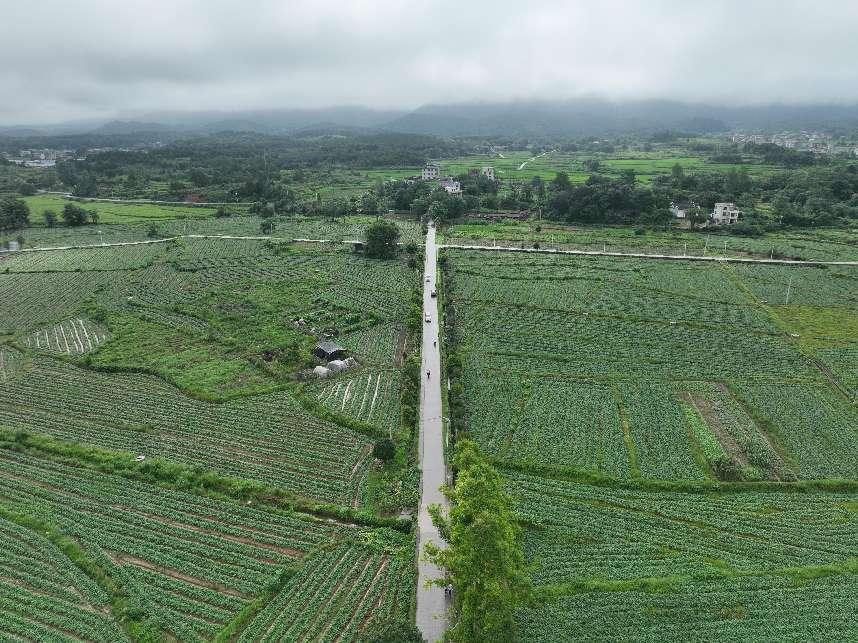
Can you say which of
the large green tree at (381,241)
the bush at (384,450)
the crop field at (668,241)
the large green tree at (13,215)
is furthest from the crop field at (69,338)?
the large green tree at (13,215)

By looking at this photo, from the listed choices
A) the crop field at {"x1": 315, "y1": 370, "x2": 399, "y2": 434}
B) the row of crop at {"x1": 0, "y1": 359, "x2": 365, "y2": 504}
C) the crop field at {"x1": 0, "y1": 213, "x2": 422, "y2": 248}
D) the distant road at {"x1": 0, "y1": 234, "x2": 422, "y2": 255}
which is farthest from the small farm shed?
the crop field at {"x1": 0, "y1": 213, "x2": 422, "y2": 248}

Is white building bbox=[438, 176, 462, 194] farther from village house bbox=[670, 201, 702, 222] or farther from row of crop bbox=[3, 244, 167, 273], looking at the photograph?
row of crop bbox=[3, 244, 167, 273]

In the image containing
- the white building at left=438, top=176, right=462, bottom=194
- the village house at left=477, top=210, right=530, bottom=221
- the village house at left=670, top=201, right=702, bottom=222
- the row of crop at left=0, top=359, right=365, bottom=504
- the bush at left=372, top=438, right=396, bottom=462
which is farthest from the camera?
the white building at left=438, top=176, right=462, bottom=194

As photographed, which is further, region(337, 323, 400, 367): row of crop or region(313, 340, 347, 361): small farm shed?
region(337, 323, 400, 367): row of crop

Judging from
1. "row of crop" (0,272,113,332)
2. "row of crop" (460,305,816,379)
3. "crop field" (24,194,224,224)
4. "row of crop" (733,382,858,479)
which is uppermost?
"crop field" (24,194,224,224)

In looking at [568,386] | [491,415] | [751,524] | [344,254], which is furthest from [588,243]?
[751,524]
